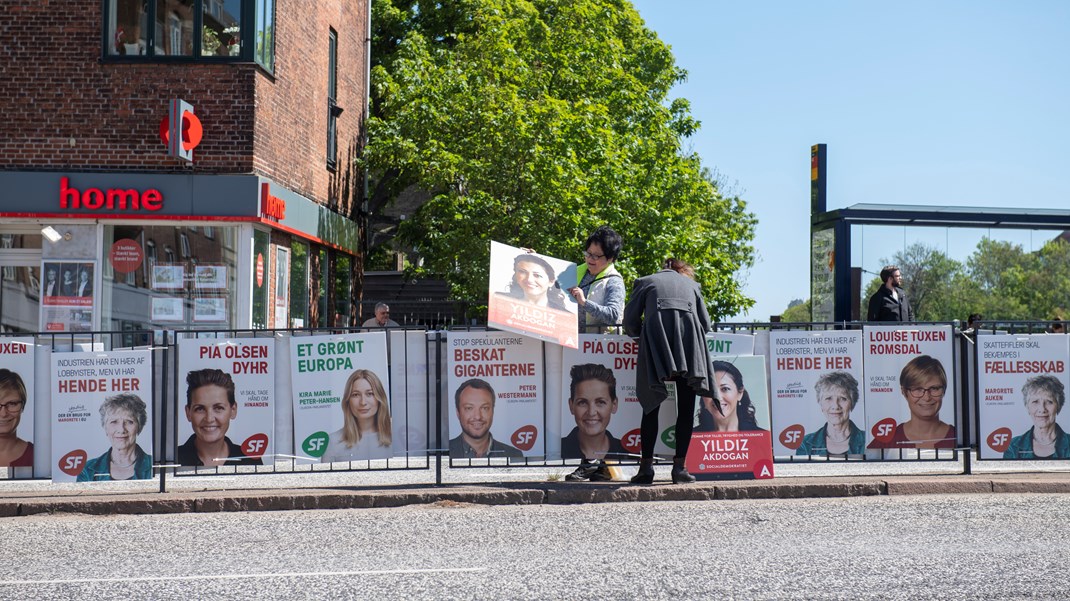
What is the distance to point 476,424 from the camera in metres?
9.75

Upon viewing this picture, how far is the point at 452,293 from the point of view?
23.6 meters

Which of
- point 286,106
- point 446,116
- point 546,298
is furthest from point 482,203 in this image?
point 546,298

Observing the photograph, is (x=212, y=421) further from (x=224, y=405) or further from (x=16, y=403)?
(x=16, y=403)

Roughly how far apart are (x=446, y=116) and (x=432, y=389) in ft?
46.6

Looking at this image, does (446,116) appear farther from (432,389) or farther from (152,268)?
(432,389)

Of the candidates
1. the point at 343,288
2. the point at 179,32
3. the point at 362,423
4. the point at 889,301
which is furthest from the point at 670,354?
the point at 343,288

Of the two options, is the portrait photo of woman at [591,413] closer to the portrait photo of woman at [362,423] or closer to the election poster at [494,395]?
the election poster at [494,395]

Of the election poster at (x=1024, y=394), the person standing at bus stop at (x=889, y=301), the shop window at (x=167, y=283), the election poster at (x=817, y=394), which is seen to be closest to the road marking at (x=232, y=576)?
the election poster at (x=817, y=394)

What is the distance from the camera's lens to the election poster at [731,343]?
393 inches

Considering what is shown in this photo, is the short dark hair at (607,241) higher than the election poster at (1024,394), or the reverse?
the short dark hair at (607,241)

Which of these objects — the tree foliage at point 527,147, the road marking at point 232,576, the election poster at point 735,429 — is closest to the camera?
the road marking at point 232,576

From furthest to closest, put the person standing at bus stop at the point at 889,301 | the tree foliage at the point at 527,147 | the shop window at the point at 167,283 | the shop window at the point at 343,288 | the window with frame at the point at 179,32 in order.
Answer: the shop window at the point at 343,288
the tree foliage at the point at 527,147
the shop window at the point at 167,283
the window with frame at the point at 179,32
the person standing at bus stop at the point at 889,301

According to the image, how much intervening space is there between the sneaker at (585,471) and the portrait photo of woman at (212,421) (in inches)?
101

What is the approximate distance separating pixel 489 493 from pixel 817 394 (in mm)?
2886
